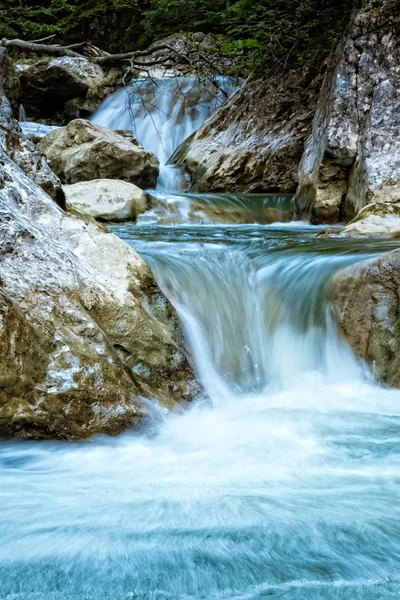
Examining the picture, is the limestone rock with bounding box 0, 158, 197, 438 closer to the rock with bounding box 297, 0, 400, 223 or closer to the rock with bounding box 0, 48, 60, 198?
the rock with bounding box 0, 48, 60, 198

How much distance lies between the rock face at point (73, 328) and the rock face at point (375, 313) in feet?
4.82

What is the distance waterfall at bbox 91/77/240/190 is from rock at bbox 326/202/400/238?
7518mm

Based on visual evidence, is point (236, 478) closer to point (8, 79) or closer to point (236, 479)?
point (236, 479)

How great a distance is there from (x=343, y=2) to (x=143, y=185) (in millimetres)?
4857

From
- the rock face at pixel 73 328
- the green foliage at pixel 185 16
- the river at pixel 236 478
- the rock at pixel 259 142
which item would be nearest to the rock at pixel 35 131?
the rock at pixel 259 142

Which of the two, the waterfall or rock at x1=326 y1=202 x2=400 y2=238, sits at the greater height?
the waterfall

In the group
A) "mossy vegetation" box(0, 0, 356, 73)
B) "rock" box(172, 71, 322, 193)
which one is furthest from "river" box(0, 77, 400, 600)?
"mossy vegetation" box(0, 0, 356, 73)

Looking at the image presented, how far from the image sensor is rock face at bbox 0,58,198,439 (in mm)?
2889

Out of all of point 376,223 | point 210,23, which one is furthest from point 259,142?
point 210,23

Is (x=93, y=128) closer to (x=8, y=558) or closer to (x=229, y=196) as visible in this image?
(x=229, y=196)

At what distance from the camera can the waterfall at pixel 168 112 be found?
14.4 metres

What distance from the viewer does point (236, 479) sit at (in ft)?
8.63

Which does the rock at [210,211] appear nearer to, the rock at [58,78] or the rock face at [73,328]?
the rock face at [73,328]

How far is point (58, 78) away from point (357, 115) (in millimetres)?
10613
